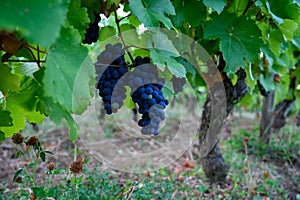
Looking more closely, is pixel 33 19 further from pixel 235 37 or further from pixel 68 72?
pixel 235 37

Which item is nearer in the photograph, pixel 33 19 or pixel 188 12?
pixel 33 19

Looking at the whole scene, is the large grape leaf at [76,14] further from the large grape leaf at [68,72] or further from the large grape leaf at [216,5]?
the large grape leaf at [216,5]

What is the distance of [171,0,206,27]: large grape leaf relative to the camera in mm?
1361

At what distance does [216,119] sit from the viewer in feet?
7.71

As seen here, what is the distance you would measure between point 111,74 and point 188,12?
48 cm

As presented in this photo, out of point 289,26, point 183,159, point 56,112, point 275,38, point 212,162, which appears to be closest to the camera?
point 56,112

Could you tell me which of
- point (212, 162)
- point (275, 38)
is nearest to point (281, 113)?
point (212, 162)

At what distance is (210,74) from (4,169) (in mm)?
1945

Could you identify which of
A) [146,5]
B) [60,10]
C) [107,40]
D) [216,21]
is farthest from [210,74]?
[60,10]

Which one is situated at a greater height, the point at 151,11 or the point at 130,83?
the point at 151,11

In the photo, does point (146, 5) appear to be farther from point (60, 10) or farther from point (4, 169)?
point (4, 169)

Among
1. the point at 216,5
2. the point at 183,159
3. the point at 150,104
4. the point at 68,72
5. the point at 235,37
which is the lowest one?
the point at 183,159

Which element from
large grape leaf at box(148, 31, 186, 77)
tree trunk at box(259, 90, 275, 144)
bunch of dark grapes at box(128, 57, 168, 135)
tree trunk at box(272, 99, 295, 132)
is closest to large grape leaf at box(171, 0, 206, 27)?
large grape leaf at box(148, 31, 186, 77)

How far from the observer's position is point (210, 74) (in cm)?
209
